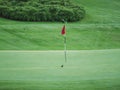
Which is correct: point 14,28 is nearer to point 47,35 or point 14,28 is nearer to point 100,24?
point 47,35

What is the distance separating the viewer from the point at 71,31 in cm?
2819

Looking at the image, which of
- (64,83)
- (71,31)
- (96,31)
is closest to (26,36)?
(71,31)

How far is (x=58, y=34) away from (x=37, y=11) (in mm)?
3771

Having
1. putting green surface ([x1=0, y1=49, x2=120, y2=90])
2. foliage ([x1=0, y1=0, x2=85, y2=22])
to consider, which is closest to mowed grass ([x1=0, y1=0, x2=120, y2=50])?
foliage ([x1=0, y1=0, x2=85, y2=22])

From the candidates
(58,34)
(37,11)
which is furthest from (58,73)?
(37,11)

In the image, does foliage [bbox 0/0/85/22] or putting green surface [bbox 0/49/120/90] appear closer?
putting green surface [bbox 0/49/120/90]

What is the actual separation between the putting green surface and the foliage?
47.7 feet

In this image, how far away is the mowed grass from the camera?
24.6 m

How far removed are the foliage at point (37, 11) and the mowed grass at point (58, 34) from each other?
0.56 meters

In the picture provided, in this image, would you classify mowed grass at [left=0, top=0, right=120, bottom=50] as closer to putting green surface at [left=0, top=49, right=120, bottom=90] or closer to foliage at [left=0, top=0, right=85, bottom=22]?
foliage at [left=0, top=0, right=85, bottom=22]

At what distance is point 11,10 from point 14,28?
8.89 ft

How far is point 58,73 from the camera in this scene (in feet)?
39.1

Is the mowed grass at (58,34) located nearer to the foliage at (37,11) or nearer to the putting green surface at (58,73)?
the foliage at (37,11)

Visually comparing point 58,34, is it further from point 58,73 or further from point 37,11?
point 58,73
